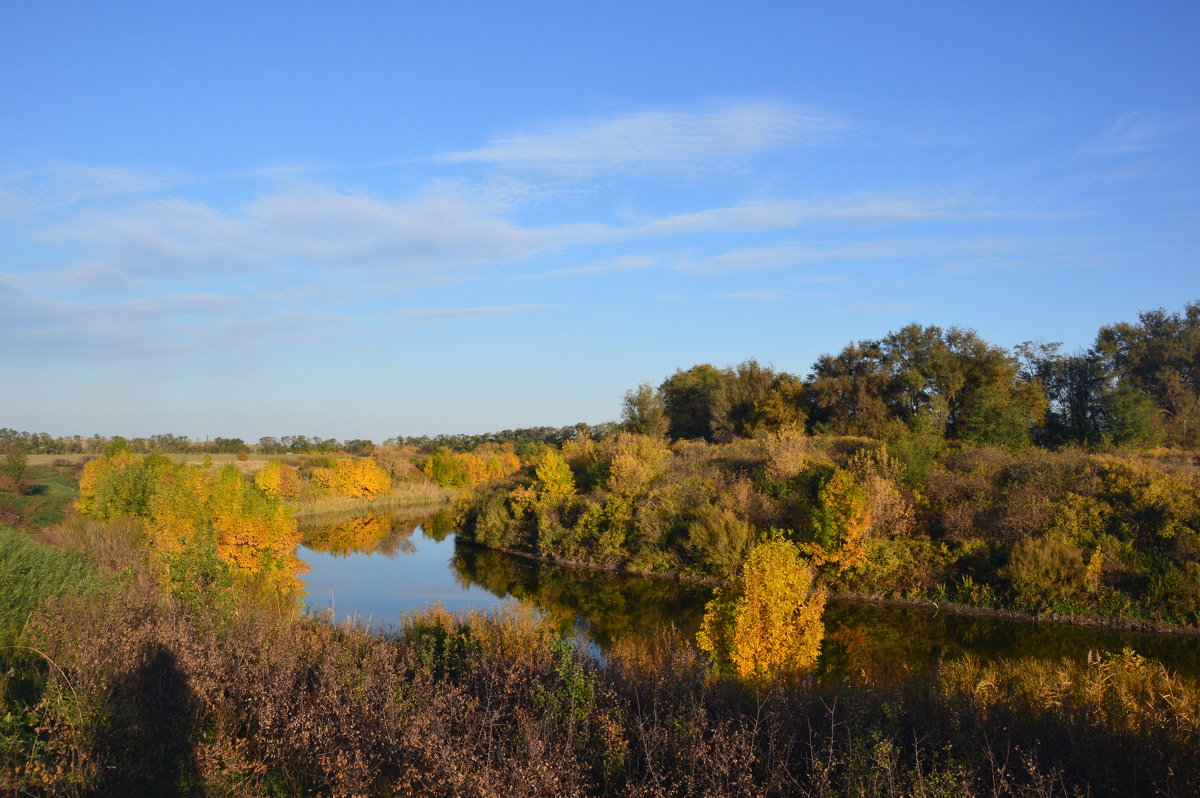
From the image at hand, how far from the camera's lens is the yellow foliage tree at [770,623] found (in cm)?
1312

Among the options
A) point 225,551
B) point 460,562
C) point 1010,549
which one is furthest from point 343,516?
point 1010,549

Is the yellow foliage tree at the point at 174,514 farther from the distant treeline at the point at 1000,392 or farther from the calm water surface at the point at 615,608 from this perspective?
the distant treeline at the point at 1000,392

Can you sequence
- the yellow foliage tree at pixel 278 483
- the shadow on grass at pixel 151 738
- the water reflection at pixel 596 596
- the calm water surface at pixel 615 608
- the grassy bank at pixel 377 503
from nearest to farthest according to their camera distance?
the shadow on grass at pixel 151 738
the calm water surface at pixel 615 608
the water reflection at pixel 596 596
the yellow foliage tree at pixel 278 483
the grassy bank at pixel 377 503

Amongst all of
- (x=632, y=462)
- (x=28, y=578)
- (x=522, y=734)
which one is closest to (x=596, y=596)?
(x=632, y=462)

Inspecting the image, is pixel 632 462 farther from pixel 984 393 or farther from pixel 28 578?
pixel 28 578

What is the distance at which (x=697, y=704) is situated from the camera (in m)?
6.98

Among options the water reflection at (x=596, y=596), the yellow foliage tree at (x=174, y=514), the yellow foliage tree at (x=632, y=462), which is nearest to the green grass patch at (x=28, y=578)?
the yellow foliage tree at (x=174, y=514)

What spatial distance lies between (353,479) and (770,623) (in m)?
52.9

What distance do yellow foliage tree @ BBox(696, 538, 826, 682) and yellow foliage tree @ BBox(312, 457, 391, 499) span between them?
51056 millimetres

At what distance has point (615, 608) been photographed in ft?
86.6

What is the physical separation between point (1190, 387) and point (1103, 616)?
1097 inches

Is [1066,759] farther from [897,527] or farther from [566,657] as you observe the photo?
[897,527]

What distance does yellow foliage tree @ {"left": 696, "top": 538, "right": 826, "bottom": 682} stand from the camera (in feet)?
43.0

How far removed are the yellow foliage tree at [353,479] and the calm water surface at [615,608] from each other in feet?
54.4
